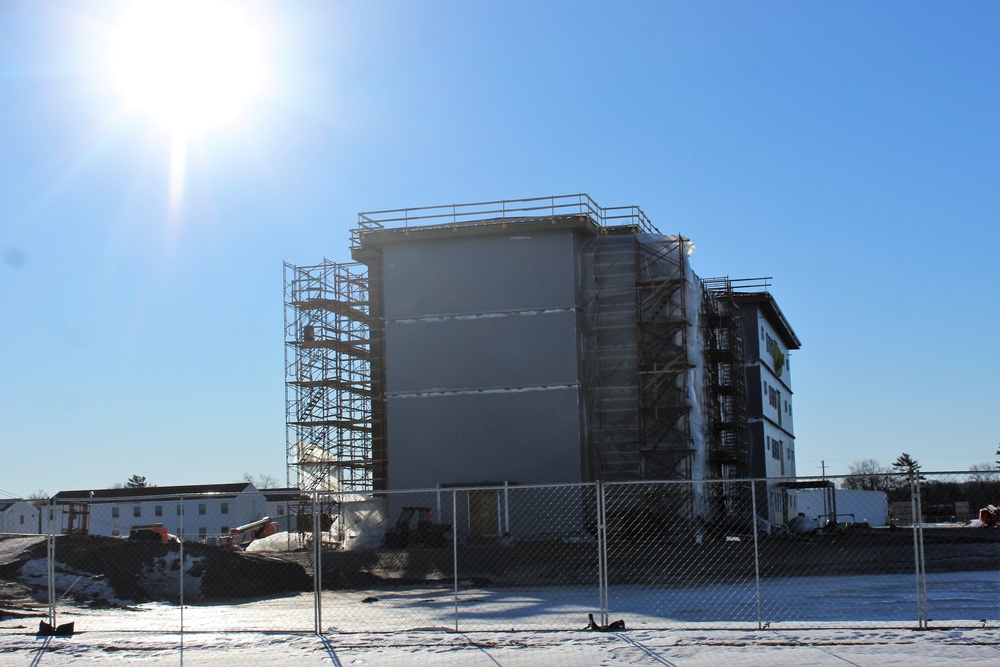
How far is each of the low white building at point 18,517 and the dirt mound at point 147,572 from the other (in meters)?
70.9

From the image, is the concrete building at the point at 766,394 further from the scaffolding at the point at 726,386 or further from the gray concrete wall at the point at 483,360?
the gray concrete wall at the point at 483,360

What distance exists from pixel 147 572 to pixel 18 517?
81.2m

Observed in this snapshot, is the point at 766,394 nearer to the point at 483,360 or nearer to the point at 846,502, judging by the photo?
the point at 846,502

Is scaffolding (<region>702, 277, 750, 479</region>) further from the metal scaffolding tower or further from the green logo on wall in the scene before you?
the green logo on wall

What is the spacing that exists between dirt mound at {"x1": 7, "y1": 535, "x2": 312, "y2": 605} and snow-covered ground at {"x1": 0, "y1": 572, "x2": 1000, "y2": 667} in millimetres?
3826

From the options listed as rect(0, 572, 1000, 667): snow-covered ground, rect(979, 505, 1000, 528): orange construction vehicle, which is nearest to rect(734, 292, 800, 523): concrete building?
rect(979, 505, 1000, 528): orange construction vehicle

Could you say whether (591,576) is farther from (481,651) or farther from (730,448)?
(730,448)

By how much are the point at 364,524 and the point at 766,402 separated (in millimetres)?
32200

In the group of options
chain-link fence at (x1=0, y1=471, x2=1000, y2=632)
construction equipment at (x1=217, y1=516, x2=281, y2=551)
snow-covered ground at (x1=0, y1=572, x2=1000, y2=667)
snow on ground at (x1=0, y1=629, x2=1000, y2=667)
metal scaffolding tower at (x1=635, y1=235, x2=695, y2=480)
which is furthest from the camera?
construction equipment at (x1=217, y1=516, x2=281, y2=551)

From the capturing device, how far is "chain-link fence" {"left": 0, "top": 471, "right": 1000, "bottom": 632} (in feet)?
61.6

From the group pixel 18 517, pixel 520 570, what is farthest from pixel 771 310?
pixel 18 517

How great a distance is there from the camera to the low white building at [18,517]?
95.8 meters

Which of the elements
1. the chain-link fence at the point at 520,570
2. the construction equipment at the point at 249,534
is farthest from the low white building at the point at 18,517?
the chain-link fence at the point at 520,570

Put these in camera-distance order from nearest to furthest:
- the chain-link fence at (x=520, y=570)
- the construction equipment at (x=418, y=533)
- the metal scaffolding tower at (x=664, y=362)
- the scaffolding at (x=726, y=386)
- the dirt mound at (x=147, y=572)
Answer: the chain-link fence at (x=520, y=570) < the dirt mound at (x=147, y=572) < the construction equipment at (x=418, y=533) < the metal scaffolding tower at (x=664, y=362) < the scaffolding at (x=726, y=386)
